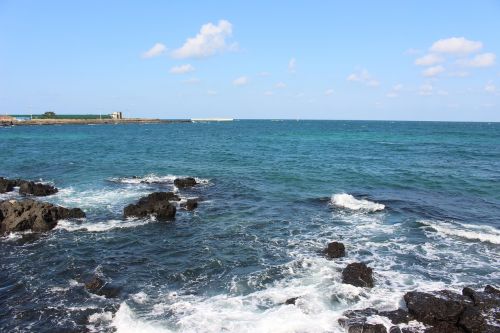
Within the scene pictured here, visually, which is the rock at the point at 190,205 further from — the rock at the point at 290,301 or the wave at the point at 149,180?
the rock at the point at 290,301

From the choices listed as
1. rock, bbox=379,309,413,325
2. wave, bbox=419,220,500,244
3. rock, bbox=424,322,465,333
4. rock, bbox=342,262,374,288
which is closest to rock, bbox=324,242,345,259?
rock, bbox=342,262,374,288

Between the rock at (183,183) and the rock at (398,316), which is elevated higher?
the rock at (183,183)

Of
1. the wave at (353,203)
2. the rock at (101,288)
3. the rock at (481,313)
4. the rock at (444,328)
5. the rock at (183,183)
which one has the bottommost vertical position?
the rock at (101,288)

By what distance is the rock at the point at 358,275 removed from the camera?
16.0 meters

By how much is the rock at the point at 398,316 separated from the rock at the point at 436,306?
243 mm

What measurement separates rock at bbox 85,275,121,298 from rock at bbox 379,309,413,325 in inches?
407

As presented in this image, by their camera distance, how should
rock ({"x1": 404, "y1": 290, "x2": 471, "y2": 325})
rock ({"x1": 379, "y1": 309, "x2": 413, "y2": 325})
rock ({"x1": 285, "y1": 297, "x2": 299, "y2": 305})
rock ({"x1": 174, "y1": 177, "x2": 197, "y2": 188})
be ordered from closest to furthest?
1. rock ({"x1": 404, "y1": 290, "x2": 471, "y2": 325})
2. rock ({"x1": 379, "y1": 309, "x2": 413, "y2": 325})
3. rock ({"x1": 285, "y1": 297, "x2": 299, "y2": 305})
4. rock ({"x1": 174, "y1": 177, "x2": 197, "y2": 188})

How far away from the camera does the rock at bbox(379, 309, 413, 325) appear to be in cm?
1327

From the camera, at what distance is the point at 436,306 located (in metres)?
13.4

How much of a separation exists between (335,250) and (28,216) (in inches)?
701

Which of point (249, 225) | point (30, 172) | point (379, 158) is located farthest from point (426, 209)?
point (30, 172)

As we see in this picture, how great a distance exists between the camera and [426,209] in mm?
A: 27906

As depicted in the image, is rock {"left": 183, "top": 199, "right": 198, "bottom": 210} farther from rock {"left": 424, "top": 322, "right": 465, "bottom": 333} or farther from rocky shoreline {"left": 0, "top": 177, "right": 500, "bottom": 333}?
rock {"left": 424, "top": 322, "right": 465, "bottom": 333}

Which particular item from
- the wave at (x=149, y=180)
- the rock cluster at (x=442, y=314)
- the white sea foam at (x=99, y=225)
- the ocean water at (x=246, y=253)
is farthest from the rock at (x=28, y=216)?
the rock cluster at (x=442, y=314)
